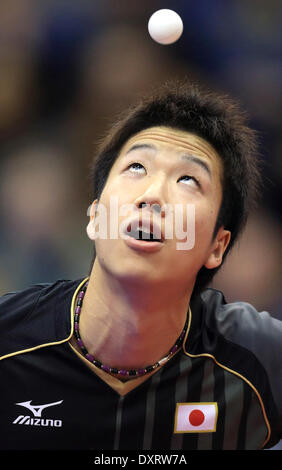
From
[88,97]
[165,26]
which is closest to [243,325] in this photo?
[165,26]

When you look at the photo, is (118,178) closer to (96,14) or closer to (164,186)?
(164,186)

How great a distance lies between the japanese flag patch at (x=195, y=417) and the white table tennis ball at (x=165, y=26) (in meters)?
2.56

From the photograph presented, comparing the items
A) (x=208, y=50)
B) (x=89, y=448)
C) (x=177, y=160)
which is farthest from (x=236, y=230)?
(x=208, y=50)

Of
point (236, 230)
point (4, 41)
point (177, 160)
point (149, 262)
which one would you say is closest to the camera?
point (149, 262)

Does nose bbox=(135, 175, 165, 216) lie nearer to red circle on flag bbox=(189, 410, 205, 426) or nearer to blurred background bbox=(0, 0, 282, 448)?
red circle on flag bbox=(189, 410, 205, 426)

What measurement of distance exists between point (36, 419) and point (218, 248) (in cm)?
106

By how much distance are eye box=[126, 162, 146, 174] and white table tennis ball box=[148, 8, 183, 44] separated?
1894mm

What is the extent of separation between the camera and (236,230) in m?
2.55

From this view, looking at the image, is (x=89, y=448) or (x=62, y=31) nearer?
(x=89, y=448)

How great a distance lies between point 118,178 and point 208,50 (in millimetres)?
2341

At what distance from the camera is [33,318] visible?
230cm

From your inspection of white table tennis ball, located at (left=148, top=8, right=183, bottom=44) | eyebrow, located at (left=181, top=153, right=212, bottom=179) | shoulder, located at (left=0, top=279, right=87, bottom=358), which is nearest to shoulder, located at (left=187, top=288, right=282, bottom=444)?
shoulder, located at (left=0, top=279, right=87, bottom=358)

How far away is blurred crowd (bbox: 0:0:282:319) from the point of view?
12.9ft

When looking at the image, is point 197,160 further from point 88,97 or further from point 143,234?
point 88,97
